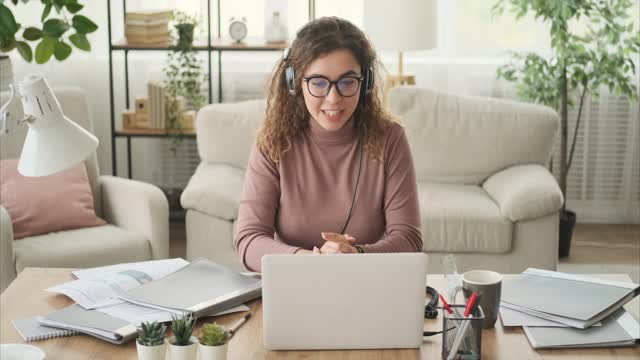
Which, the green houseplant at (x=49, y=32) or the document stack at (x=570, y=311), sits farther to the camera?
the document stack at (x=570, y=311)

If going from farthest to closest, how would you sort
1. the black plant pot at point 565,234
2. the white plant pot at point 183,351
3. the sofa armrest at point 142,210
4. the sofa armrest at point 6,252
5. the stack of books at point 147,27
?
the stack of books at point 147,27 → the black plant pot at point 565,234 → the sofa armrest at point 142,210 → the sofa armrest at point 6,252 → the white plant pot at point 183,351

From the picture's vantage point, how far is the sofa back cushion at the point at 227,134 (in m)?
4.09

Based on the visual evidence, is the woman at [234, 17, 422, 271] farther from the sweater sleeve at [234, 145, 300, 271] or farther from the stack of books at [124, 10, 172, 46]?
the stack of books at [124, 10, 172, 46]

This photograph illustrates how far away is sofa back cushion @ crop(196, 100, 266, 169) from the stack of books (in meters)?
0.67

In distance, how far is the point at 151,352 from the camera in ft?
5.16

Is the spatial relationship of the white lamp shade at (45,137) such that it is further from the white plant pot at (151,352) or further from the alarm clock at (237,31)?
the alarm clock at (237,31)

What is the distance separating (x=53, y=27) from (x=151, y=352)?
0.61 m

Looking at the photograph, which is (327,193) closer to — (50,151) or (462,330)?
(462,330)

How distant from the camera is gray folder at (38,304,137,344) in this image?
5.66 ft

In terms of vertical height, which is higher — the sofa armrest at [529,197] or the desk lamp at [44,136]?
the desk lamp at [44,136]

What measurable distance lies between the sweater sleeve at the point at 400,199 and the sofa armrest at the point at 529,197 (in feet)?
4.75

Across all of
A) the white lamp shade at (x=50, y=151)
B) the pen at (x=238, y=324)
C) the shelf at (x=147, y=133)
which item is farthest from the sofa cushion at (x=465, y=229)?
the white lamp shade at (x=50, y=151)

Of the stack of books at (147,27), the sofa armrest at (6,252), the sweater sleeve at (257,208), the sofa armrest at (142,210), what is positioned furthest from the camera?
the stack of books at (147,27)

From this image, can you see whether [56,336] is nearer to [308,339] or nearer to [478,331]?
[308,339]
